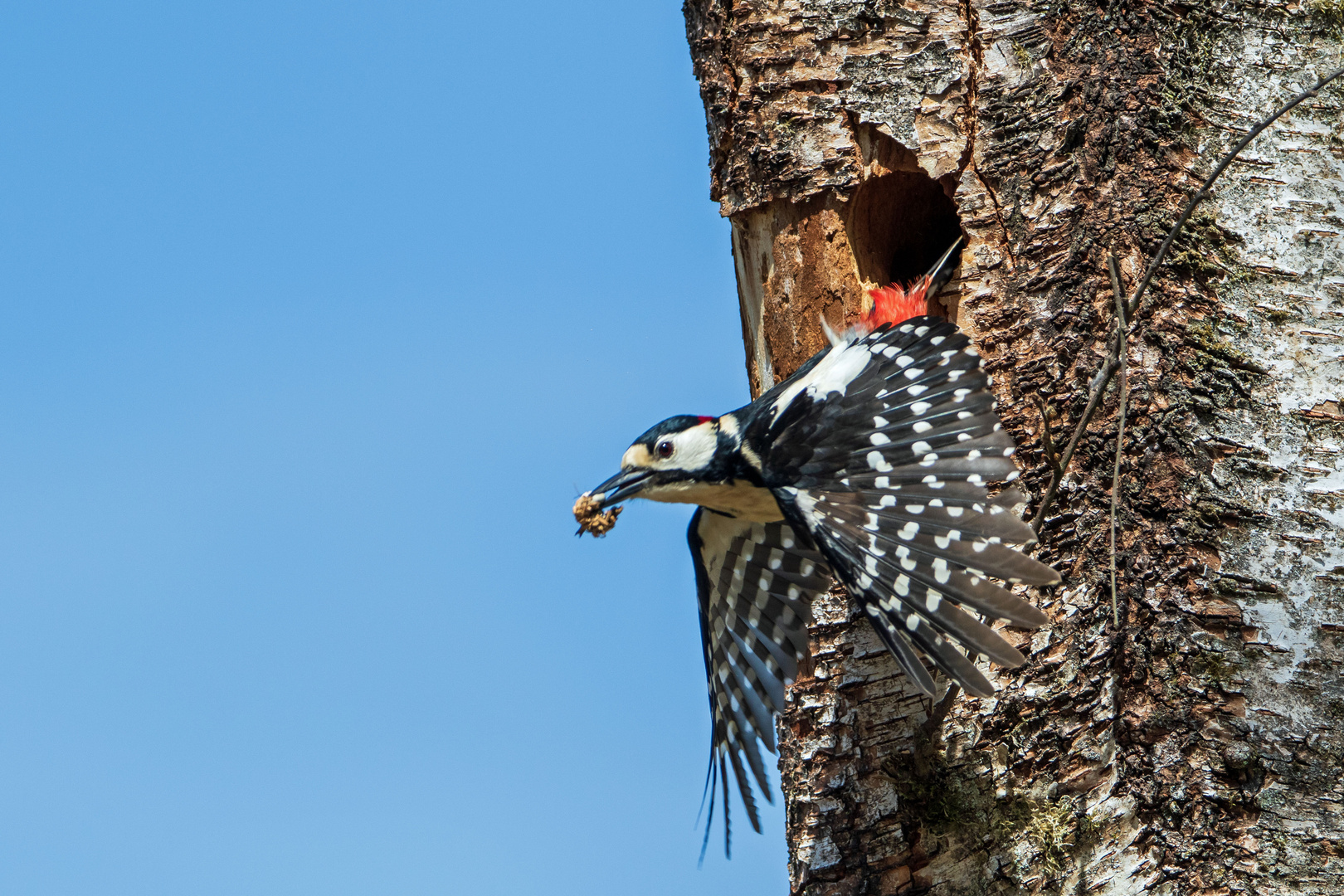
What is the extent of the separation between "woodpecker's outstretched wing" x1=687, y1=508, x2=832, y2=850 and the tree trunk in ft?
0.35

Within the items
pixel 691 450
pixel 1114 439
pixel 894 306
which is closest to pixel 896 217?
pixel 894 306

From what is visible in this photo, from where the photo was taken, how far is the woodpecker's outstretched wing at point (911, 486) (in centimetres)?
281

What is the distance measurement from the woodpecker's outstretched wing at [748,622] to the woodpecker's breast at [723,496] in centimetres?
13

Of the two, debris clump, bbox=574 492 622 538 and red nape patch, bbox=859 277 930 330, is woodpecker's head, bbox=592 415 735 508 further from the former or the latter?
red nape patch, bbox=859 277 930 330

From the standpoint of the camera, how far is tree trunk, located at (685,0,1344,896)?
2.91 meters

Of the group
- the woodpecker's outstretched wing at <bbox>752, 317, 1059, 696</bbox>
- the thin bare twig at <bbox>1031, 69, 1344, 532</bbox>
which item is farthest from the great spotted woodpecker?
the thin bare twig at <bbox>1031, 69, 1344, 532</bbox>

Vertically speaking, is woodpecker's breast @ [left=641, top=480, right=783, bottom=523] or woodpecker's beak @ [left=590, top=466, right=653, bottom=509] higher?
woodpecker's beak @ [left=590, top=466, right=653, bottom=509]

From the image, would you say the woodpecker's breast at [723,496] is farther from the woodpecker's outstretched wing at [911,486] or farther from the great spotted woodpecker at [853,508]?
the woodpecker's outstretched wing at [911,486]

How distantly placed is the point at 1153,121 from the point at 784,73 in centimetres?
100

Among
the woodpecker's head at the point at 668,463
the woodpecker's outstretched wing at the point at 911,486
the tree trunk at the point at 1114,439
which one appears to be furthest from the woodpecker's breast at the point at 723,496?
the tree trunk at the point at 1114,439

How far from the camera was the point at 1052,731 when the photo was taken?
309 cm

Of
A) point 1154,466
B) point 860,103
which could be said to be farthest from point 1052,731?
point 860,103

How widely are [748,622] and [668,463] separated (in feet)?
1.87

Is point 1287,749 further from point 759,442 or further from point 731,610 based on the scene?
point 731,610
